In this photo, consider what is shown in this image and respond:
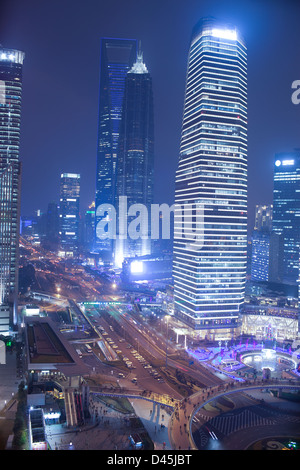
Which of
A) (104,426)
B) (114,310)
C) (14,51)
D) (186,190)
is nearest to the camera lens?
(104,426)

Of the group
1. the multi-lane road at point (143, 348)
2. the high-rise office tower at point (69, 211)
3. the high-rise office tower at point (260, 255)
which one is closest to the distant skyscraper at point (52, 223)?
the high-rise office tower at point (69, 211)

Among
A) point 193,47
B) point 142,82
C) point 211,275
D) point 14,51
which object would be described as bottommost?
point 211,275

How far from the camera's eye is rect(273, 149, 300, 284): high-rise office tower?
7900 cm

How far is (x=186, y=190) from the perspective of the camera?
1634 inches

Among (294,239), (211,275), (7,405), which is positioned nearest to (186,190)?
(211,275)

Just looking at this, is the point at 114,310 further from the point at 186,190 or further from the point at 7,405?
the point at 7,405

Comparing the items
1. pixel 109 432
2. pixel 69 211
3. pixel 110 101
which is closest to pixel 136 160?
pixel 110 101

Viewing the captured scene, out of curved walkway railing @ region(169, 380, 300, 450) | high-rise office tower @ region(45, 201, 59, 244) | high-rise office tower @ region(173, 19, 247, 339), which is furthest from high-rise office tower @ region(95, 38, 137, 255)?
curved walkway railing @ region(169, 380, 300, 450)

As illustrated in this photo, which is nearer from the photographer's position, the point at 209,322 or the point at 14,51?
the point at 209,322

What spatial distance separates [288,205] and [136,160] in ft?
110

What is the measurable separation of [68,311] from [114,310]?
684cm

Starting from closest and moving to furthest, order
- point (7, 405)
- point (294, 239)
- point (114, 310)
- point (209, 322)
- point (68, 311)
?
point (7, 405)
point (209, 322)
point (68, 311)
point (114, 310)
point (294, 239)

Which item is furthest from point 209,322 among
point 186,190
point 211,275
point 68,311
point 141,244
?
point 141,244
